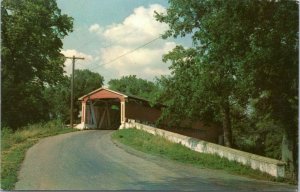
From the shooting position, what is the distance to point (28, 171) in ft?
44.0

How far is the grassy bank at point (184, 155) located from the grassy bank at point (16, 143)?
4781 millimetres

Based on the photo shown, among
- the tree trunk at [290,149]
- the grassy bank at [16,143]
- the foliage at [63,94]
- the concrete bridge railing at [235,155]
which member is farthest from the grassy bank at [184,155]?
the foliage at [63,94]

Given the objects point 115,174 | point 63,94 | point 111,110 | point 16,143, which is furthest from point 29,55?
point 115,174

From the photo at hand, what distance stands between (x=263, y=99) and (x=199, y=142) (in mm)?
5147

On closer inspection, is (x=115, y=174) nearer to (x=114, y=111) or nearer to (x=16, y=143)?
(x=16, y=143)

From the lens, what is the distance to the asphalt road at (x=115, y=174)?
472 inches

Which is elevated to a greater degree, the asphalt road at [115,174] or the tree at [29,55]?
the tree at [29,55]

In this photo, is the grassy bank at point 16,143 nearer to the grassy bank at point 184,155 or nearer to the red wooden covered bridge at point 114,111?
the red wooden covered bridge at point 114,111

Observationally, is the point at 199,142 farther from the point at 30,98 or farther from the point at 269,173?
the point at 30,98

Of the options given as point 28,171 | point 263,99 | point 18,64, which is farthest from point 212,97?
point 18,64

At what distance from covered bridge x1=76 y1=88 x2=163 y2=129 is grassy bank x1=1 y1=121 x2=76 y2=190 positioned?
4386mm

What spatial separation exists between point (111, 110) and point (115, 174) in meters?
25.0

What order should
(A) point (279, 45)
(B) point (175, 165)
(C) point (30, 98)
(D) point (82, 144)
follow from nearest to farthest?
(A) point (279, 45)
(B) point (175, 165)
(D) point (82, 144)
(C) point (30, 98)

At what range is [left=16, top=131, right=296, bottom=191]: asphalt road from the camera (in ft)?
39.3
